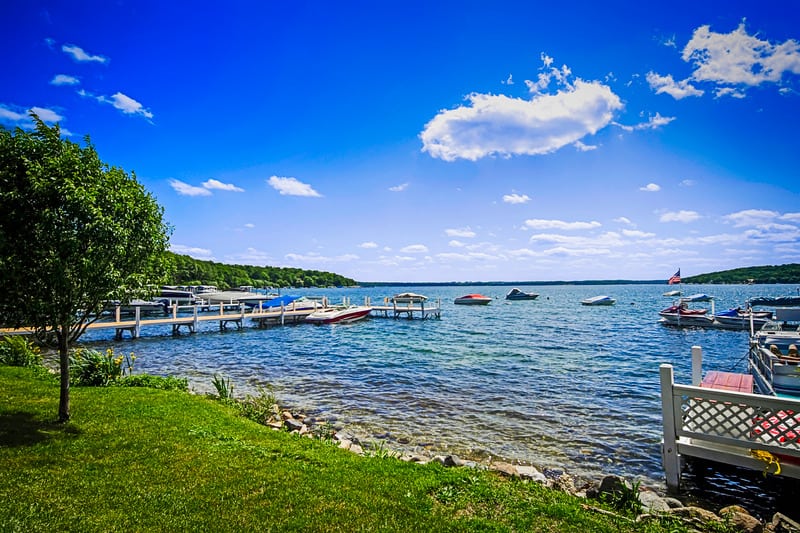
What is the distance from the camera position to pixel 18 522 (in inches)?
172

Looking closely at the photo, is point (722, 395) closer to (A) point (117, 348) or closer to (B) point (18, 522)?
(B) point (18, 522)

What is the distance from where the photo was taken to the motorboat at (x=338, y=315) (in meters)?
39.8

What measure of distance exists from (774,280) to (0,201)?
14572cm

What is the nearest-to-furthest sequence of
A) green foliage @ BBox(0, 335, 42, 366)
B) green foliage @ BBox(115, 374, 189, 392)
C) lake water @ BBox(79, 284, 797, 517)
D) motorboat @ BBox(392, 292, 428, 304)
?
1. lake water @ BBox(79, 284, 797, 517)
2. green foliage @ BBox(115, 374, 189, 392)
3. green foliage @ BBox(0, 335, 42, 366)
4. motorboat @ BBox(392, 292, 428, 304)

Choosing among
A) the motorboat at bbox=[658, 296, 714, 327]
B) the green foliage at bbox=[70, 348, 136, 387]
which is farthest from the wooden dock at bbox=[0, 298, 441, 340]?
the motorboat at bbox=[658, 296, 714, 327]

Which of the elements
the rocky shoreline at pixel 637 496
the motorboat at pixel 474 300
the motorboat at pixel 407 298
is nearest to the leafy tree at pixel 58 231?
the rocky shoreline at pixel 637 496

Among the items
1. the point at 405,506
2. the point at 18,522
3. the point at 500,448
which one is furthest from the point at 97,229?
the point at 500,448

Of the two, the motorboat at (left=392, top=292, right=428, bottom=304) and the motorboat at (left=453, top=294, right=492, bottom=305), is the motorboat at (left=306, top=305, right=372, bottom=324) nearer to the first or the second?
the motorboat at (left=392, top=292, right=428, bottom=304)

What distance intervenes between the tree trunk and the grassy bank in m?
0.26

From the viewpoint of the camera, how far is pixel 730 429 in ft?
22.4

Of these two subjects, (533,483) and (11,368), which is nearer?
(533,483)

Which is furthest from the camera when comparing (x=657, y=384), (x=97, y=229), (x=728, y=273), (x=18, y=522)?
(x=728, y=273)

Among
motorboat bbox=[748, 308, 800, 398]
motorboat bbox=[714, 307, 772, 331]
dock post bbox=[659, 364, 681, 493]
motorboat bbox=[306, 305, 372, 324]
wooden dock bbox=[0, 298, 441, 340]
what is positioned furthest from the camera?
motorboat bbox=[306, 305, 372, 324]

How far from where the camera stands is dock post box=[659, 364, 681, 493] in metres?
7.11
